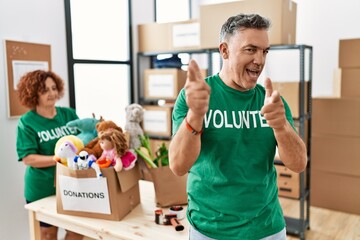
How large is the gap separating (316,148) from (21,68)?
2.63 metres

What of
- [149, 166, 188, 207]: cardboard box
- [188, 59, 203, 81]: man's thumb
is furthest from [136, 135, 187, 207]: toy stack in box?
[188, 59, 203, 81]: man's thumb

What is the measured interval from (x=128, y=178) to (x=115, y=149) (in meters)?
0.16

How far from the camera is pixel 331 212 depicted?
3.39 metres

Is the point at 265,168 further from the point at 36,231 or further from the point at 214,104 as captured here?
the point at 36,231

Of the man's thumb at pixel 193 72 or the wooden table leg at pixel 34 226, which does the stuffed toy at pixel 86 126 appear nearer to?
the wooden table leg at pixel 34 226

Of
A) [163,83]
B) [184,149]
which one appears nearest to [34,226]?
[184,149]

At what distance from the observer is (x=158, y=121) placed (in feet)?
11.6

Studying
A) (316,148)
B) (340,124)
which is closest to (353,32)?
(340,124)

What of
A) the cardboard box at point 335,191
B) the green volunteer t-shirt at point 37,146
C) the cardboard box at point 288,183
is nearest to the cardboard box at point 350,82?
the cardboard box at point 335,191

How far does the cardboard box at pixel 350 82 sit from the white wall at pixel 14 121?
98.5 inches

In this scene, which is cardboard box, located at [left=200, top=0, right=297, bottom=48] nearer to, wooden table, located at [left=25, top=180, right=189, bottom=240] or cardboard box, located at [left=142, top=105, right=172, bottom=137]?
cardboard box, located at [left=142, top=105, right=172, bottom=137]

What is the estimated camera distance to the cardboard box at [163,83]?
3395 mm

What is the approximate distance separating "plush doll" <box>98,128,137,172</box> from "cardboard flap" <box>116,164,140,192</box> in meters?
0.03

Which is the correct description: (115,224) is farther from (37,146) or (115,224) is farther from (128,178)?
(37,146)
